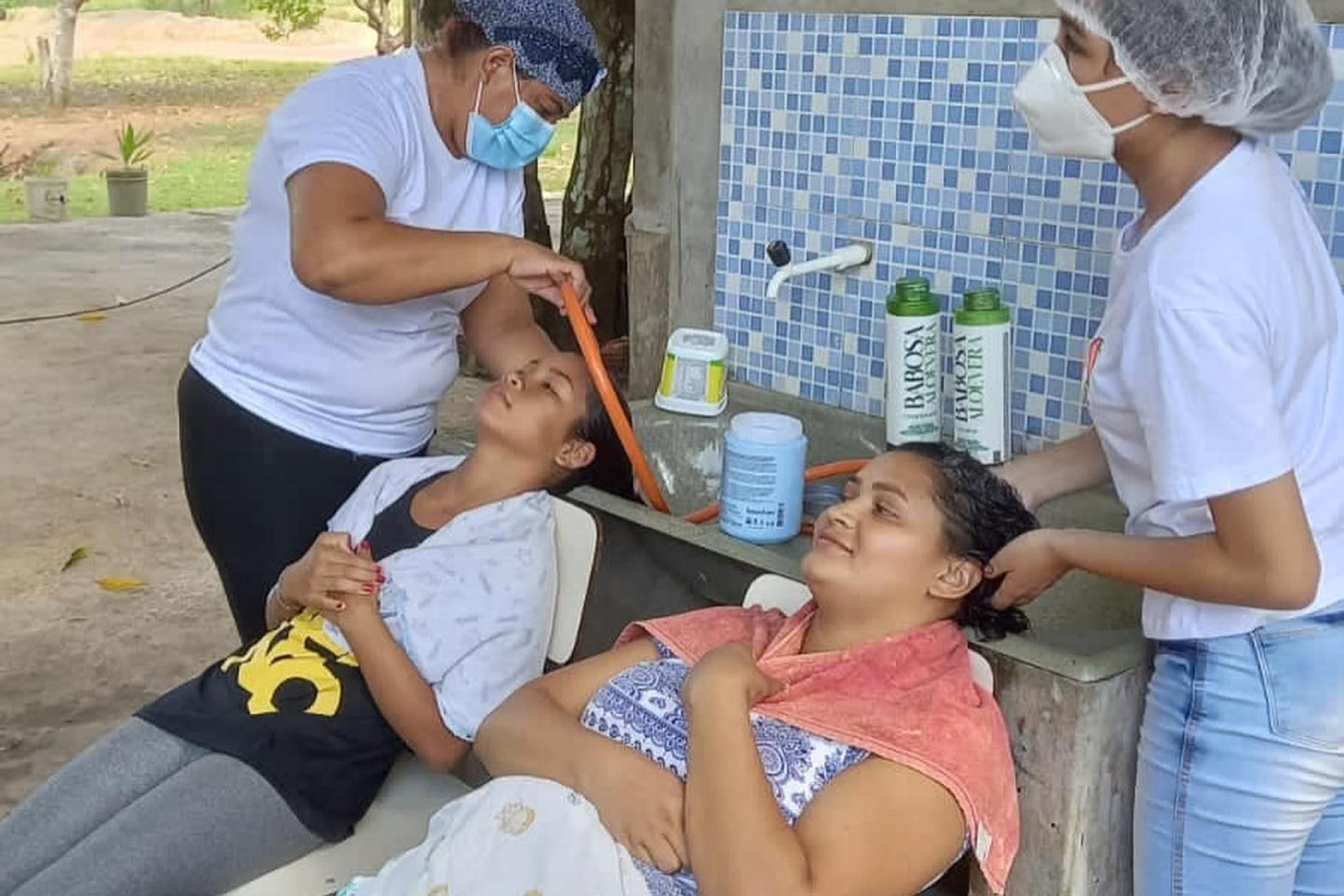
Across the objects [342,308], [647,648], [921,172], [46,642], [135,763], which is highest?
[921,172]

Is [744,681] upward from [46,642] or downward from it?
upward

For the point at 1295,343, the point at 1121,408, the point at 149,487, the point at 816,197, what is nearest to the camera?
the point at 1295,343

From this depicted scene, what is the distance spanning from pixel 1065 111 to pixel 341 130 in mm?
1031

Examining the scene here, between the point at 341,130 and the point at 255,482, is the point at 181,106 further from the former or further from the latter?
the point at 341,130

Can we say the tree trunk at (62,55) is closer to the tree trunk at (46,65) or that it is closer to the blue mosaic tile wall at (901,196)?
the tree trunk at (46,65)

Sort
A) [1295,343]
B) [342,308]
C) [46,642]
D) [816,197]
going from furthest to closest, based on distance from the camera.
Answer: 1. [46,642]
2. [816,197]
3. [342,308]
4. [1295,343]

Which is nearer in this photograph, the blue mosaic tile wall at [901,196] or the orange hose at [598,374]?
the orange hose at [598,374]

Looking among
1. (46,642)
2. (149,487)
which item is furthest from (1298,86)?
(149,487)

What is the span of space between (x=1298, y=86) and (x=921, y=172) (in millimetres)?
1115

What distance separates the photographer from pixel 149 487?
5.33m

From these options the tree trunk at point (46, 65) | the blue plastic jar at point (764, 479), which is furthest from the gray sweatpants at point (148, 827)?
the tree trunk at point (46, 65)

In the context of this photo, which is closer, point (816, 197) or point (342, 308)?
point (342, 308)

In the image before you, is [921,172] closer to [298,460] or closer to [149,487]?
[298,460]

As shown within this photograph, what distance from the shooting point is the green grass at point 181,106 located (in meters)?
13.9
